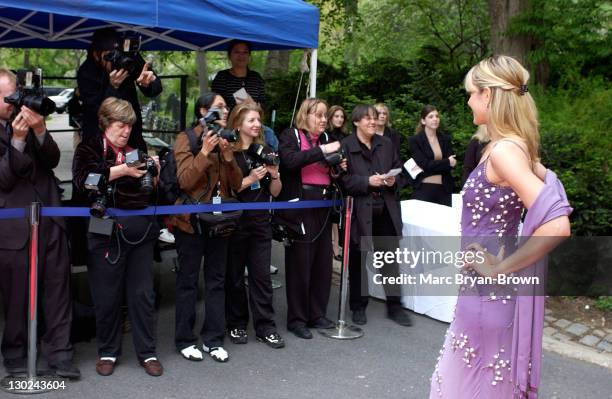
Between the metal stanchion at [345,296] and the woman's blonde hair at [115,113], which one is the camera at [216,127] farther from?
the metal stanchion at [345,296]

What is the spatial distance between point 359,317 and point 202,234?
1.80 metres

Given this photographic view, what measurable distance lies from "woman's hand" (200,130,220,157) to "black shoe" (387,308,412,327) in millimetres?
2469

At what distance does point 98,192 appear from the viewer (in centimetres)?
471

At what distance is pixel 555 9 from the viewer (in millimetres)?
9531

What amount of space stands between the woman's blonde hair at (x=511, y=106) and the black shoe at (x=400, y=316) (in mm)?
3657

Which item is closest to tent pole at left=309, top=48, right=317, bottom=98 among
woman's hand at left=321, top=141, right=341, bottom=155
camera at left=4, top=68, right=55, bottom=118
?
woman's hand at left=321, top=141, right=341, bottom=155

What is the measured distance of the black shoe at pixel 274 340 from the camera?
5574 millimetres

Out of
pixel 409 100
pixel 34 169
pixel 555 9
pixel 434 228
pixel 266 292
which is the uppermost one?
pixel 555 9

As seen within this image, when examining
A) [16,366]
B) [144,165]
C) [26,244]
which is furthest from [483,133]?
[16,366]

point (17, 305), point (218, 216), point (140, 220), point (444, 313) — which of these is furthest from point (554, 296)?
point (17, 305)

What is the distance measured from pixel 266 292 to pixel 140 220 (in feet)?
4.27

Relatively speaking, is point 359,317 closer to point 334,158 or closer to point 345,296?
point 345,296

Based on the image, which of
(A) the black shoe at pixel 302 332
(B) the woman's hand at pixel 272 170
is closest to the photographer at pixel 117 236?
(B) the woman's hand at pixel 272 170

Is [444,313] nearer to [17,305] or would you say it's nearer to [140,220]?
[140,220]
